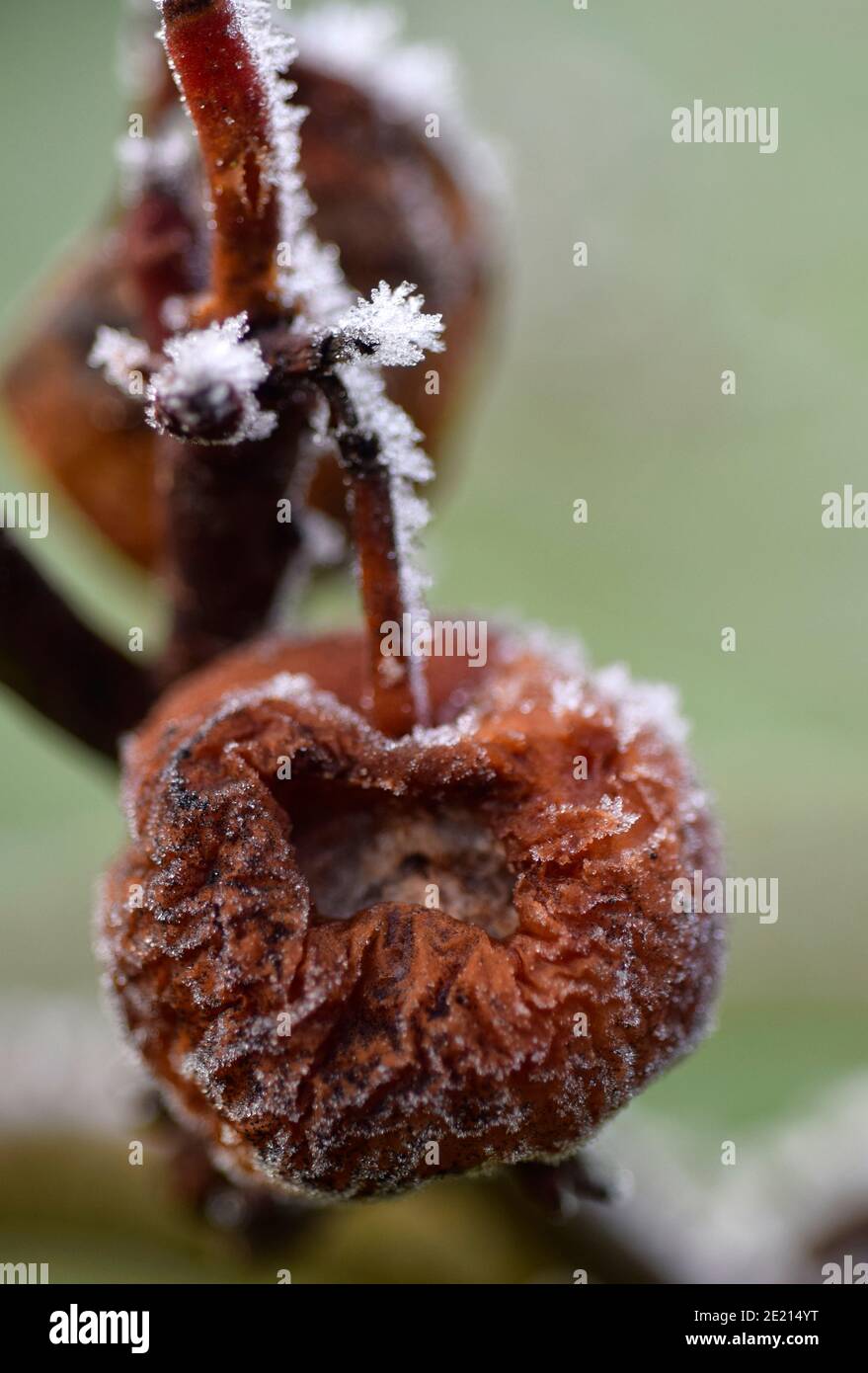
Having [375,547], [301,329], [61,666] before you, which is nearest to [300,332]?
[301,329]

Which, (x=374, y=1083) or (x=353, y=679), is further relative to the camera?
(x=353, y=679)

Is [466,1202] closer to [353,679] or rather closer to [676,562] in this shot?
[353,679]

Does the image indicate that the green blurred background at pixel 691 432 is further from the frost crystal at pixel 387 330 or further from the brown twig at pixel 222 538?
the frost crystal at pixel 387 330

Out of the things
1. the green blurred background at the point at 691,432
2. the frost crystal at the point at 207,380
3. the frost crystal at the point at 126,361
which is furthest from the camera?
the green blurred background at the point at 691,432

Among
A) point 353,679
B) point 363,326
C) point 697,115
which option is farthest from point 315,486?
point 697,115

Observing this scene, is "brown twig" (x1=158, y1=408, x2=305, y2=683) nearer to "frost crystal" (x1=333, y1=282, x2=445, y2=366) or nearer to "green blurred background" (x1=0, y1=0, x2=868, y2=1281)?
"frost crystal" (x1=333, y1=282, x2=445, y2=366)

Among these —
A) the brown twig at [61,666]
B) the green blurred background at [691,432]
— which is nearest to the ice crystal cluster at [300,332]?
the brown twig at [61,666]
